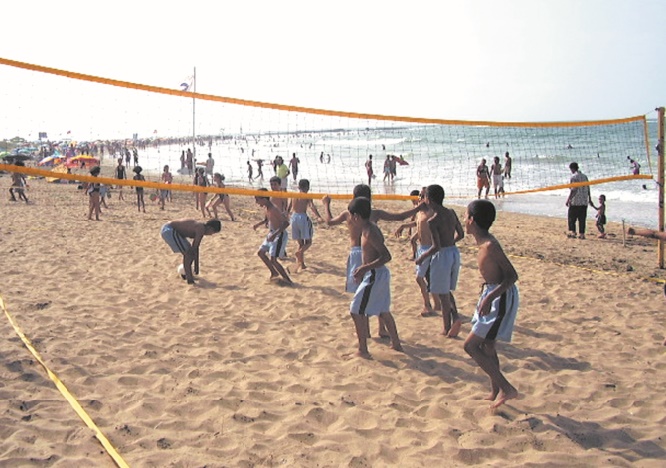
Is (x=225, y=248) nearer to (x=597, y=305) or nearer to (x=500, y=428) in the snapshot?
(x=597, y=305)

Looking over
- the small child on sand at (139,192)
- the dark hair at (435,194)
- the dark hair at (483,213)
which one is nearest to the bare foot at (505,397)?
the dark hair at (483,213)

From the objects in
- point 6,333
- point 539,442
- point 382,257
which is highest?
point 382,257

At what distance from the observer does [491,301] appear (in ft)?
12.3

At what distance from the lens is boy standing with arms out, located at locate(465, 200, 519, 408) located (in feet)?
12.3

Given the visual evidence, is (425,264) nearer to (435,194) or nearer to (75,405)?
(435,194)

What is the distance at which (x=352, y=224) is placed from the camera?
17.4 feet

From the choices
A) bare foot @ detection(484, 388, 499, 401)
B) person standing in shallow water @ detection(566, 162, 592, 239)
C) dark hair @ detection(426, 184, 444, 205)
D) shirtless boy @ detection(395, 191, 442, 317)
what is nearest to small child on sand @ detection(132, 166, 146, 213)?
shirtless boy @ detection(395, 191, 442, 317)

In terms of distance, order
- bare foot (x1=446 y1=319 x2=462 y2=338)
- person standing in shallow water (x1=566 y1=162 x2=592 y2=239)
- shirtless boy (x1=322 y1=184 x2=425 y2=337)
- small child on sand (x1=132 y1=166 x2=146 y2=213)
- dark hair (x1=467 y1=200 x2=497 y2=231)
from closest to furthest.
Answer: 1. dark hair (x1=467 y1=200 x2=497 y2=231)
2. shirtless boy (x1=322 y1=184 x2=425 y2=337)
3. bare foot (x1=446 y1=319 x2=462 y2=338)
4. person standing in shallow water (x1=566 y1=162 x2=592 y2=239)
5. small child on sand (x1=132 y1=166 x2=146 y2=213)

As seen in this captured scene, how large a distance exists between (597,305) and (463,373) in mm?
2789

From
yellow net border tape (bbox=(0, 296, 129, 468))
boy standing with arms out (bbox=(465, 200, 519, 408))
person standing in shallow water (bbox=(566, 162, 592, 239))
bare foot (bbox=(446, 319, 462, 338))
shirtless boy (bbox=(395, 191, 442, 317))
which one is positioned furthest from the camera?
person standing in shallow water (bbox=(566, 162, 592, 239))

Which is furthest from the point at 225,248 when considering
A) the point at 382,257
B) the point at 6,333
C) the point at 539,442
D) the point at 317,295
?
the point at 539,442

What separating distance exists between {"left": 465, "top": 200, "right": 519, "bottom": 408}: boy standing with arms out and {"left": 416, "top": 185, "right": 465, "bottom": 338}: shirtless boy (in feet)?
4.48

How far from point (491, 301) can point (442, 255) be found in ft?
5.38

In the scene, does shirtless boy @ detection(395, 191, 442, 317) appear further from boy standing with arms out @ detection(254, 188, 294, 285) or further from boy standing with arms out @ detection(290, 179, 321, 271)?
boy standing with arms out @ detection(290, 179, 321, 271)
